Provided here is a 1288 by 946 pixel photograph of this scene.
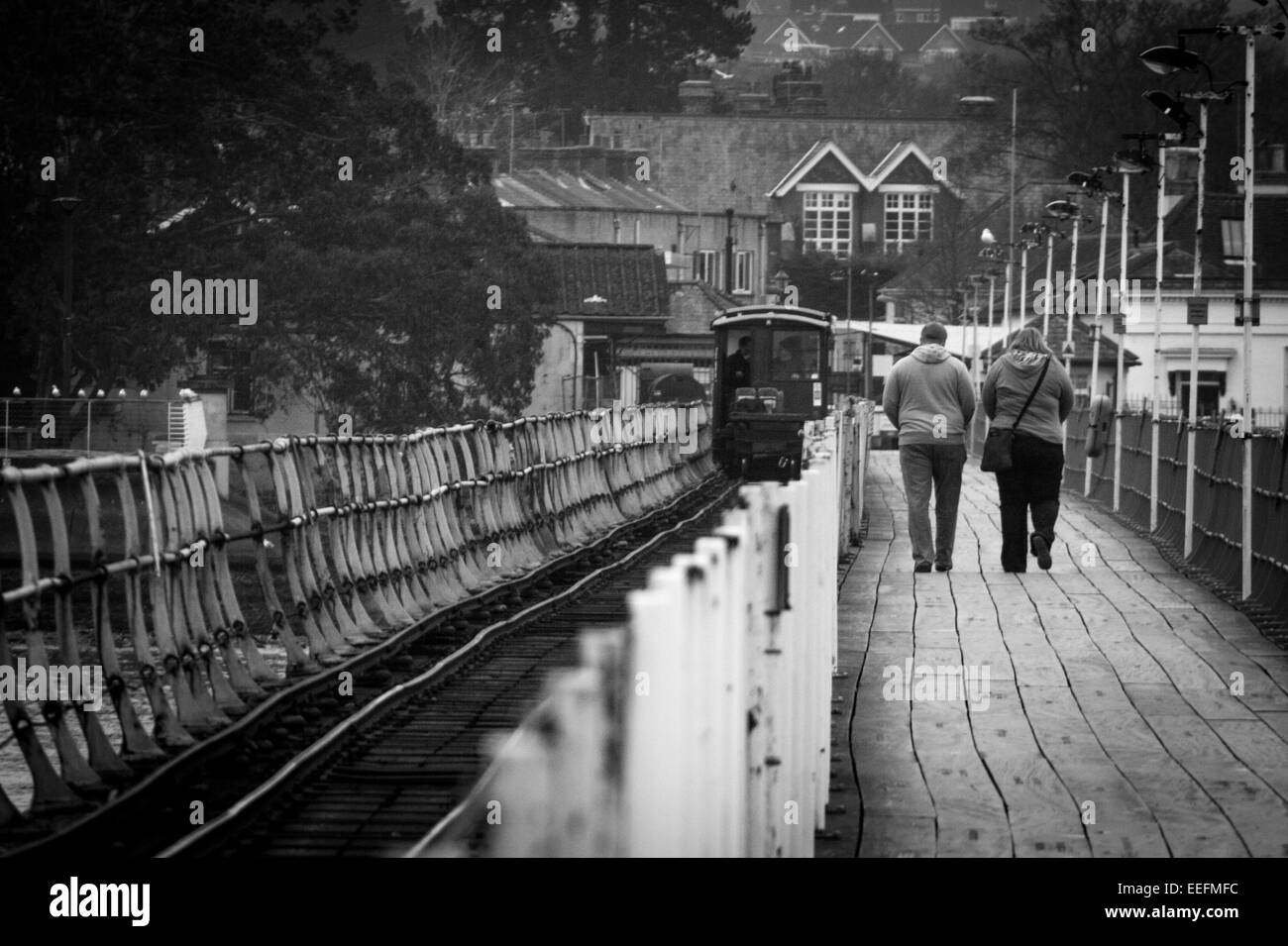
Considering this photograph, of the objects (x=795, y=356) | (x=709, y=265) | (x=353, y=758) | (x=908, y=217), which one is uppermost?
(x=908, y=217)

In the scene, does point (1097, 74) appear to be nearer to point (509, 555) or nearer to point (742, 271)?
point (742, 271)

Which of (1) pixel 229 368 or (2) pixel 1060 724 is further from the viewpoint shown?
(1) pixel 229 368

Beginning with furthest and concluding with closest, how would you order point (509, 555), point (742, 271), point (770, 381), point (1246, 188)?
point (742, 271)
point (770, 381)
point (509, 555)
point (1246, 188)

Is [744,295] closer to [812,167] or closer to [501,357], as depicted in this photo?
[812,167]

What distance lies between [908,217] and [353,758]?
115 metres

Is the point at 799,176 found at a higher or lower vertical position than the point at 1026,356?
higher

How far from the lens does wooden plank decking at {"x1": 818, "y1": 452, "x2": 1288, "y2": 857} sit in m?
8.57

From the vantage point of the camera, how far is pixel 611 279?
79.9 meters

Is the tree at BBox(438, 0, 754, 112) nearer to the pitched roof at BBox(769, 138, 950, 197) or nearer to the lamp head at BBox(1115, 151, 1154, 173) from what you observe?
the pitched roof at BBox(769, 138, 950, 197)

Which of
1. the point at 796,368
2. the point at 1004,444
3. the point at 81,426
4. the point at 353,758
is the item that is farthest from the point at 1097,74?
the point at 353,758

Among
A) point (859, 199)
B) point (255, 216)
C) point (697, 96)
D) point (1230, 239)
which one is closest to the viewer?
point (255, 216)

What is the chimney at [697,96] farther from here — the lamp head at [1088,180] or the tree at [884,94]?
the lamp head at [1088,180]

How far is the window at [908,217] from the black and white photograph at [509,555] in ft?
157

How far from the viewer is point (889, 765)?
9.97m
